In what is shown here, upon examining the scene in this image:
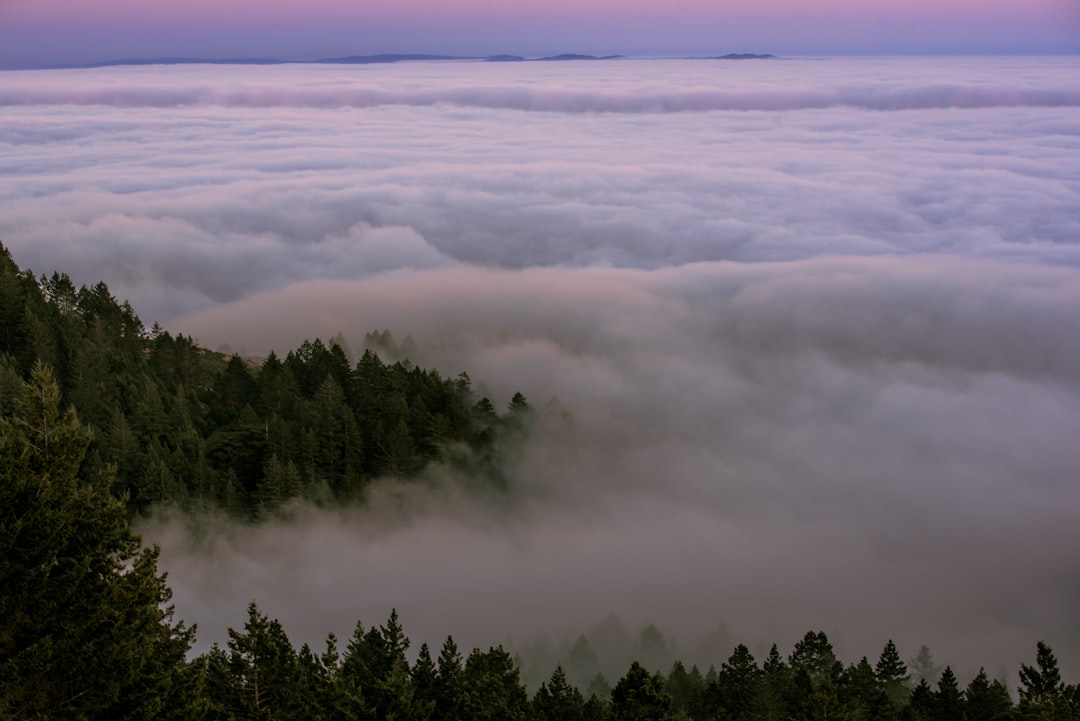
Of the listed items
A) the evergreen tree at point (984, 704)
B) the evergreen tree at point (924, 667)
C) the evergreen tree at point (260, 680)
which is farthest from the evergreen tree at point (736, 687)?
the evergreen tree at point (924, 667)

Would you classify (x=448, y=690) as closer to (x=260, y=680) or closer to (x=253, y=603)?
(x=260, y=680)

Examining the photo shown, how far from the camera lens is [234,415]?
57188 mm

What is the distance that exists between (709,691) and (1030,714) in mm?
13271

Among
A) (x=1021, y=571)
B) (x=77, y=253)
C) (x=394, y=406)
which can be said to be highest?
(x=77, y=253)

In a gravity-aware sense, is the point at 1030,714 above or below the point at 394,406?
below

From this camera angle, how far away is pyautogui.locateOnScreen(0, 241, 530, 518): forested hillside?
1868 inches

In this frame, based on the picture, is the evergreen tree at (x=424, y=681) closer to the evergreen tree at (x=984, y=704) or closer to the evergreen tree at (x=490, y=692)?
the evergreen tree at (x=490, y=692)

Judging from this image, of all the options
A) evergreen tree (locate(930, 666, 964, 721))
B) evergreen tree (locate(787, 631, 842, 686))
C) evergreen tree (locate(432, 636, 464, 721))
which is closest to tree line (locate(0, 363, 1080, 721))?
evergreen tree (locate(432, 636, 464, 721))

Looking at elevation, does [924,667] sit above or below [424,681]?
above

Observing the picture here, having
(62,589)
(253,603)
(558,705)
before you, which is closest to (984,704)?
(558,705)

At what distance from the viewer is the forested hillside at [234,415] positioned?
47.4 meters

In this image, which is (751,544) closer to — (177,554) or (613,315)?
(177,554)

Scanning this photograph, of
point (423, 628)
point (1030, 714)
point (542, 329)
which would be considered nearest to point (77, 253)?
point (542, 329)

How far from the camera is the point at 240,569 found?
47.1 meters
